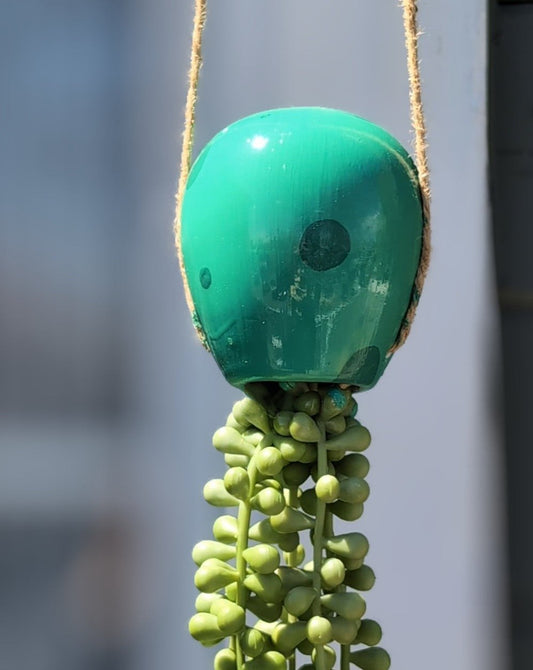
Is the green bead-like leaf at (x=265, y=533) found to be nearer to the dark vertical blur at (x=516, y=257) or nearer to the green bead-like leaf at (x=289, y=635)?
the green bead-like leaf at (x=289, y=635)

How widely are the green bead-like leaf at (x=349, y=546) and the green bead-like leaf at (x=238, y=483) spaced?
49mm

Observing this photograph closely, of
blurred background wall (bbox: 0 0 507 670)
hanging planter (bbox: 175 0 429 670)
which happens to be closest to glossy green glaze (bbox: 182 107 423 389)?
hanging planter (bbox: 175 0 429 670)

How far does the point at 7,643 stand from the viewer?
1.02 meters

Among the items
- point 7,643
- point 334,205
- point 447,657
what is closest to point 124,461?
point 7,643

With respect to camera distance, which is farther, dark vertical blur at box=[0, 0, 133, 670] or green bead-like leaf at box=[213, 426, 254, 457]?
dark vertical blur at box=[0, 0, 133, 670]

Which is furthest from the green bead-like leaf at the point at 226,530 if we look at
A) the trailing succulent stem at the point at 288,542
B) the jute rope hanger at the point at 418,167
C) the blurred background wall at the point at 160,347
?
the blurred background wall at the point at 160,347

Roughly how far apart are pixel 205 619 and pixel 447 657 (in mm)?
504

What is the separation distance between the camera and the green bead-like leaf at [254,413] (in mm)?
508

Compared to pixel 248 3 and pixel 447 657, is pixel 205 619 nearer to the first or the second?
pixel 447 657

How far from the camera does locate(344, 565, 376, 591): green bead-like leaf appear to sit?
19.6 inches

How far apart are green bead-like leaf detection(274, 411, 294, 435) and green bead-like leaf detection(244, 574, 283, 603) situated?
0.07 metres

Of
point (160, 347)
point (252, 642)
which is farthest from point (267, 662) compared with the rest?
point (160, 347)

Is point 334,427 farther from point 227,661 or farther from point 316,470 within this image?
point 227,661

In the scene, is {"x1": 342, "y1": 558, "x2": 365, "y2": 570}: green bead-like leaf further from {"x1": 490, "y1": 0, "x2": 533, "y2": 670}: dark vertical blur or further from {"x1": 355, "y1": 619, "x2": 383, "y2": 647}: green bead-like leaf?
{"x1": 490, "y1": 0, "x2": 533, "y2": 670}: dark vertical blur
